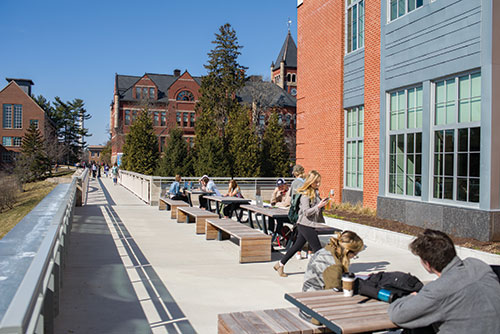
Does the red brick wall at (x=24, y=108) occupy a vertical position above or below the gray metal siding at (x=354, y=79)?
above

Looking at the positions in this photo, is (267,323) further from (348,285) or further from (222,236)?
(222,236)

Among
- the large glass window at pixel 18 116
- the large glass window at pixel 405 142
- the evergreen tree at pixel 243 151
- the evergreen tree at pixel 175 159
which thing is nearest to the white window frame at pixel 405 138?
the large glass window at pixel 405 142

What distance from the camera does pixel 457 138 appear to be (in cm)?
1030

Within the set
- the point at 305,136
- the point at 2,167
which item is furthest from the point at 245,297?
the point at 2,167

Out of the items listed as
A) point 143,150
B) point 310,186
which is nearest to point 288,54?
point 143,150

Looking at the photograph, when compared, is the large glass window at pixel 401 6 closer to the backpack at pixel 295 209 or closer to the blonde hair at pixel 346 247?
the backpack at pixel 295 209

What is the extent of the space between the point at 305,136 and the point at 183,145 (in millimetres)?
13115

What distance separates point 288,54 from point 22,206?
6073cm

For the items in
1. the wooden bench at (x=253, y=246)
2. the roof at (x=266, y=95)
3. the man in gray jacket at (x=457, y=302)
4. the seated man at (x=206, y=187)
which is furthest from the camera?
the roof at (x=266, y=95)

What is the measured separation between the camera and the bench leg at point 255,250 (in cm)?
823

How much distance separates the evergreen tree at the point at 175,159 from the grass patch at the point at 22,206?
875 cm

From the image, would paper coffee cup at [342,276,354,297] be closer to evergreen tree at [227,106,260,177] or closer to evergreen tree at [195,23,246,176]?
evergreen tree at [227,106,260,177]

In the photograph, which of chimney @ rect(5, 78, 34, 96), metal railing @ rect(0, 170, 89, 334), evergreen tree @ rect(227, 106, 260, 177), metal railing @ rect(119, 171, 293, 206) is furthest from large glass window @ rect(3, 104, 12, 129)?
metal railing @ rect(0, 170, 89, 334)

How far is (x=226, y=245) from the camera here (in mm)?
9531
